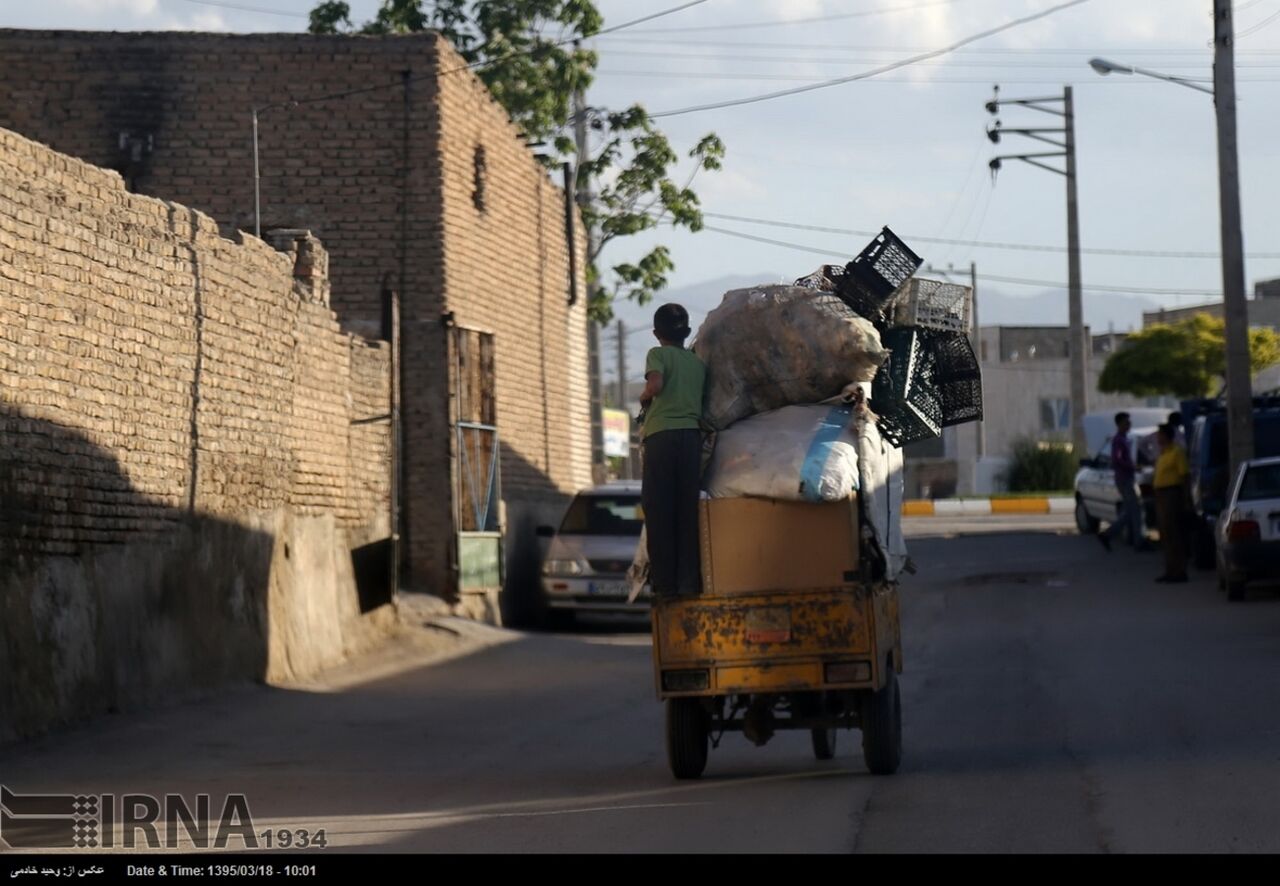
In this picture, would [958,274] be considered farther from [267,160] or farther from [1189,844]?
[1189,844]

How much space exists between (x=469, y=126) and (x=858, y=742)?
12.9 metres

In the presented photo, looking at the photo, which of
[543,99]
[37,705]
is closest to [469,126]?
[543,99]

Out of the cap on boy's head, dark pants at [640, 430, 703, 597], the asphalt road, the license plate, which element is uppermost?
the cap on boy's head

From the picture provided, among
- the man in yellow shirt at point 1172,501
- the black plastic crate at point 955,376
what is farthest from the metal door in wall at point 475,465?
the black plastic crate at point 955,376

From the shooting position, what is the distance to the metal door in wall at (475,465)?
2212cm

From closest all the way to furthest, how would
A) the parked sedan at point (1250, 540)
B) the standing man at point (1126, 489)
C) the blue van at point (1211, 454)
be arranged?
the parked sedan at point (1250, 540) < the blue van at point (1211, 454) < the standing man at point (1126, 489)

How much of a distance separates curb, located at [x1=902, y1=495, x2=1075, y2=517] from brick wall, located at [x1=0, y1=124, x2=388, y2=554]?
31.7m

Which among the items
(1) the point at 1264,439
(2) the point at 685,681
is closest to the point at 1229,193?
(1) the point at 1264,439

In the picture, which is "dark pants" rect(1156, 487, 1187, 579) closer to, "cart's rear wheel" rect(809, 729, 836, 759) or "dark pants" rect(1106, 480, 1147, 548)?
"dark pants" rect(1106, 480, 1147, 548)

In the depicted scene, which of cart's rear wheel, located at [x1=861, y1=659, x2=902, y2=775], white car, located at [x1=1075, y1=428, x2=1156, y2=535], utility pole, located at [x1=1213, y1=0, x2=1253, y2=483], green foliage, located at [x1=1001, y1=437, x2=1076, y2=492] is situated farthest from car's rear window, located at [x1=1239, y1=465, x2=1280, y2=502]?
green foliage, located at [x1=1001, y1=437, x2=1076, y2=492]

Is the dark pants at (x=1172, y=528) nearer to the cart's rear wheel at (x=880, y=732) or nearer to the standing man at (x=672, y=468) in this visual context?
the cart's rear wheel at (x=880, y=732)

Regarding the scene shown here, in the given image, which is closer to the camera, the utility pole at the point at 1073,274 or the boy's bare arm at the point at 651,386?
the boy's bare arm at the point at 651,386

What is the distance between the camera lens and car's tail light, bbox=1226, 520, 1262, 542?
20.8 metres

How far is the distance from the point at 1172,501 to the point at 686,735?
14046 mm
